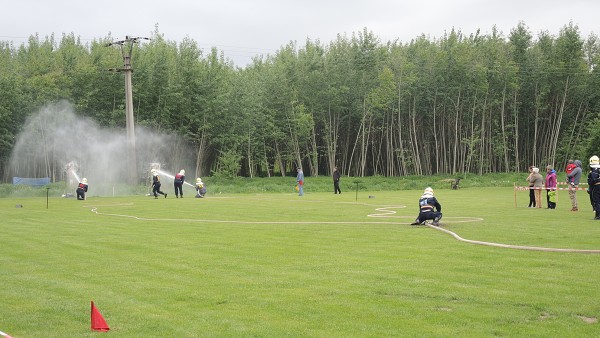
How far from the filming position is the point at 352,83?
214 ft

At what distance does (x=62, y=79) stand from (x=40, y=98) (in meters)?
3.41

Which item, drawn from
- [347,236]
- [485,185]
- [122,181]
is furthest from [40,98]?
[347,236]

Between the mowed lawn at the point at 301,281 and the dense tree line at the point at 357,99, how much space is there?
133 feet

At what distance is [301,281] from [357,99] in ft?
186

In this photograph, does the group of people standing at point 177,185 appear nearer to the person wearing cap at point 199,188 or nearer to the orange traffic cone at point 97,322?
the person wearing cap at point 199,188

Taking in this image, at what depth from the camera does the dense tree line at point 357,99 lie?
5759cm

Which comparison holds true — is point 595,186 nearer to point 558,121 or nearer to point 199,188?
point 199,188

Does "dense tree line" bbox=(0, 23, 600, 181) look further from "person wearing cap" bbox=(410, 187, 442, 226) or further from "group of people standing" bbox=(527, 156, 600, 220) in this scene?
"person wearing cap" bbox=(410, 187, 442, 226)

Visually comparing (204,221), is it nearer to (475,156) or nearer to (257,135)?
(257,135)

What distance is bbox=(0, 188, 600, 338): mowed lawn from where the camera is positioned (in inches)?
301

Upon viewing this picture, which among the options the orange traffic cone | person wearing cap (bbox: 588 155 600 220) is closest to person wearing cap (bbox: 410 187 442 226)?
person wearing cap (bbox: 588 155 600 220)

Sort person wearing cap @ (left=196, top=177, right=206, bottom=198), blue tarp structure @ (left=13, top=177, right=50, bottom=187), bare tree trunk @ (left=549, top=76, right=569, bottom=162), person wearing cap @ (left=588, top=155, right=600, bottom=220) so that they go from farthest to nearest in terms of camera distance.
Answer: bare tree trunk @ (left=549, top=76, right=569, bottom=162)
blue tarp structure @ (left=13, top=177, right=50, bottom=187)
person wearing cap @ (left=196, top=177, right=206, bottom=198)
person wearing cap @ (left=588, top=155, right=600, bottom=220)

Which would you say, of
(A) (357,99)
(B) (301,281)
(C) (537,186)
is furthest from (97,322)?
(A) (357,99)

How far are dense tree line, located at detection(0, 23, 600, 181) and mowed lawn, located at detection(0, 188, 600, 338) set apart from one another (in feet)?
133
